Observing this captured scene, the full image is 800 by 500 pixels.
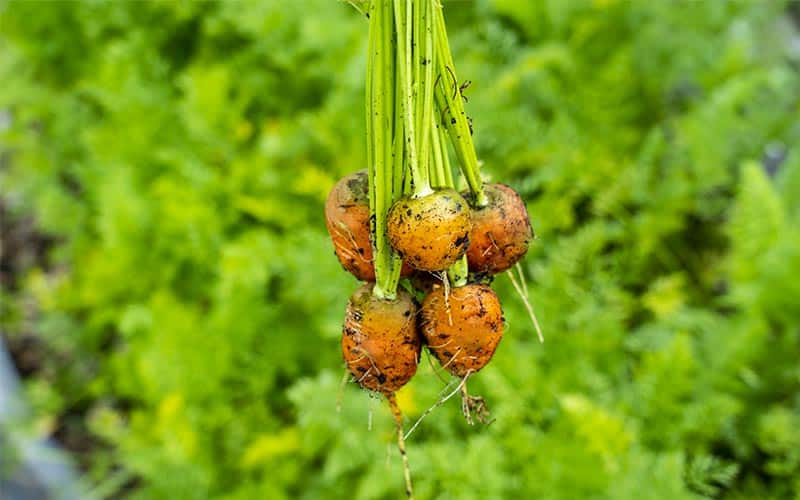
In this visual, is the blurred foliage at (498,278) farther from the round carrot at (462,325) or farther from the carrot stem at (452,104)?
the carrot stem at (452,104)

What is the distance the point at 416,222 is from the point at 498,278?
1.29 meters

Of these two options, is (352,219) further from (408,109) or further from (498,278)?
(498,278)

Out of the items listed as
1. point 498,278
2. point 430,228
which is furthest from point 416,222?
point 498,278

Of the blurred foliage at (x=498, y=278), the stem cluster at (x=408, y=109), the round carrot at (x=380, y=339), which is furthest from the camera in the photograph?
the blurred foliage at (x=498, y=278)

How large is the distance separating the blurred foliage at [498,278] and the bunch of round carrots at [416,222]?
835 mm

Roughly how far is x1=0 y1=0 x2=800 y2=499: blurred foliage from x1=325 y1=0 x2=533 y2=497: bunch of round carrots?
835mm

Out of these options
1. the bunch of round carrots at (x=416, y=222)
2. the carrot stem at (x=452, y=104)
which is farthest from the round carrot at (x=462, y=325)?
the carrot stem at (x=452, y=104)

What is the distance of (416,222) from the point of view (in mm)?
621

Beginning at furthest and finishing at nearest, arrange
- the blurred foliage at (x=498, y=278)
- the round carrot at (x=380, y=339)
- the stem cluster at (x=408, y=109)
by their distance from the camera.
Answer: the blurred foliage at (x=498, y=278) < the round carrot at (x=380, y=339) < the stem cluster at (x=408, y=109)

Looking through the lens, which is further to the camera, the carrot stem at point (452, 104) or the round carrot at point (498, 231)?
the round carrot at point (498, 231)

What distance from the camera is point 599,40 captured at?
2521mm

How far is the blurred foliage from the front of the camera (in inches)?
66.2

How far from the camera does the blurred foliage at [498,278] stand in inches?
66.2

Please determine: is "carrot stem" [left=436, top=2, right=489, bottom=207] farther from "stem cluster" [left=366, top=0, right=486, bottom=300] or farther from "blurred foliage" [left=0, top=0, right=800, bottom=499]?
"blurred foliage" [left=0, top=0, right=800, bottom=499]
